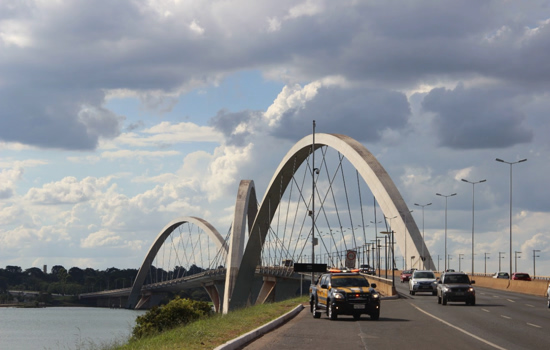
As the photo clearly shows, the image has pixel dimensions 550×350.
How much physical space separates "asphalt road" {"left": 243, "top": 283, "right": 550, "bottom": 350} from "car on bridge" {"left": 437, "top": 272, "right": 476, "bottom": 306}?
5.91 metres

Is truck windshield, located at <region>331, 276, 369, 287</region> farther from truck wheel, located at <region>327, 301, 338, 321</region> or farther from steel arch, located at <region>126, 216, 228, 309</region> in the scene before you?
steel arch, located at <region>126, 216, 228, 309</region>

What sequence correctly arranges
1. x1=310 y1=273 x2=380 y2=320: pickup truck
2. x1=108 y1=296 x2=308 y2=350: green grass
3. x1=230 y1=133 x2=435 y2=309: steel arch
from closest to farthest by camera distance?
x1=108 y1=296 x2=308 y2=350: green grass
x1=310 y1=273 x2=380 y2=320: pickup truck
x1=230 y1=133 x2=435 y2=309: steel arch

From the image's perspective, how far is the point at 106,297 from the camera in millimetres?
197500

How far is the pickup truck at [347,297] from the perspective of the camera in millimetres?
29672

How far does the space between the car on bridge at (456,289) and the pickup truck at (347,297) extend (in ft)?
35.0

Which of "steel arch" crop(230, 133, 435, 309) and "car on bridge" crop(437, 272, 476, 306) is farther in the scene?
"steel arch" crop(230, 133, 435, 309)

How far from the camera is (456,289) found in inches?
1593

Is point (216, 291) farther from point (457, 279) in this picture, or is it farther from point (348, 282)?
point (348, 282)

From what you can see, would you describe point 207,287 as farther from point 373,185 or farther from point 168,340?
point 168,340

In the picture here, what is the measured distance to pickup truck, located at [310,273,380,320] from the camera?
2967 cm

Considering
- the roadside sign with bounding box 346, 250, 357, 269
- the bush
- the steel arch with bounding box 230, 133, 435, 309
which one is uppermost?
the steel arch with bounding box 230, 133, 435, 309

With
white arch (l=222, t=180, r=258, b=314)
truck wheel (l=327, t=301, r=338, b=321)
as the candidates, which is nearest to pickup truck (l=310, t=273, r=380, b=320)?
truck wheel (l=327, t=301, r=338, b=321)

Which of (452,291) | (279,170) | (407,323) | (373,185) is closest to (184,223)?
(279,170)

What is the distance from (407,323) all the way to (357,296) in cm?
286
